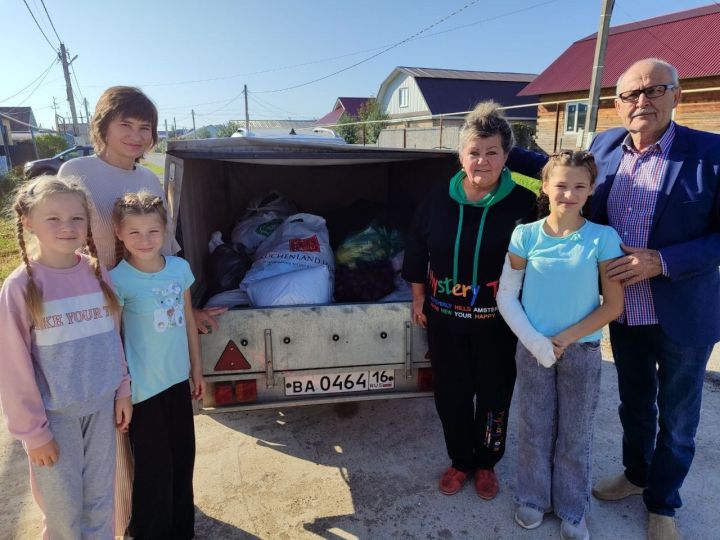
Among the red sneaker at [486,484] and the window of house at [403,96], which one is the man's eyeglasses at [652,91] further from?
the window of house at [403,96]

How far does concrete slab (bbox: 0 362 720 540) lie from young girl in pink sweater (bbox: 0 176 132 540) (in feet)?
2.53

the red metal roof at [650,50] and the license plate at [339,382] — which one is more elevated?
the red metal roof at [650,50]

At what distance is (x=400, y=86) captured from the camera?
35.9 meters

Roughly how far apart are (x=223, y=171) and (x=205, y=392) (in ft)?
7.79

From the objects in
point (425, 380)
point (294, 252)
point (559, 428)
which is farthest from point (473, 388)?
point (294, 252)

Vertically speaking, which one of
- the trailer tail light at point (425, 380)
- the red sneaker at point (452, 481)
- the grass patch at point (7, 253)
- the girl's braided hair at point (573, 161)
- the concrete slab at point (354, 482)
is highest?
the girl's braided hair at point (573, 161)

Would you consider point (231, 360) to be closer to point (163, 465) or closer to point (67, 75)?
point (163, 465)

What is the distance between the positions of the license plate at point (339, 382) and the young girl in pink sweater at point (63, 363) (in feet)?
3.11

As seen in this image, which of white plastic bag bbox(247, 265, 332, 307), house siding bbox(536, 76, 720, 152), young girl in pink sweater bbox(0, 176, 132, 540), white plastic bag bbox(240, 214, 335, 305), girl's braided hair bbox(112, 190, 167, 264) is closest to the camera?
young girl in pink sweater bbox(0, 176, 132, 540)

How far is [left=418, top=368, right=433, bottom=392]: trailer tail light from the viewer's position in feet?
9.14

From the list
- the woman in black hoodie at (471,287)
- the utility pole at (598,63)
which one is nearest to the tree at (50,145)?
→ the utility pole at (598,63)

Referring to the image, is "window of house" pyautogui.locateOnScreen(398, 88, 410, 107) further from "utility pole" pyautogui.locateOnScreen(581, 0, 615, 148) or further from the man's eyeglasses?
the man's eyeglasses

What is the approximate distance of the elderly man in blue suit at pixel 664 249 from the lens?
2.01m

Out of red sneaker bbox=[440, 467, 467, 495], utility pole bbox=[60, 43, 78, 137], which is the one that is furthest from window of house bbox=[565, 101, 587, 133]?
utility pole bbox=[60, 43, 78, 137]
